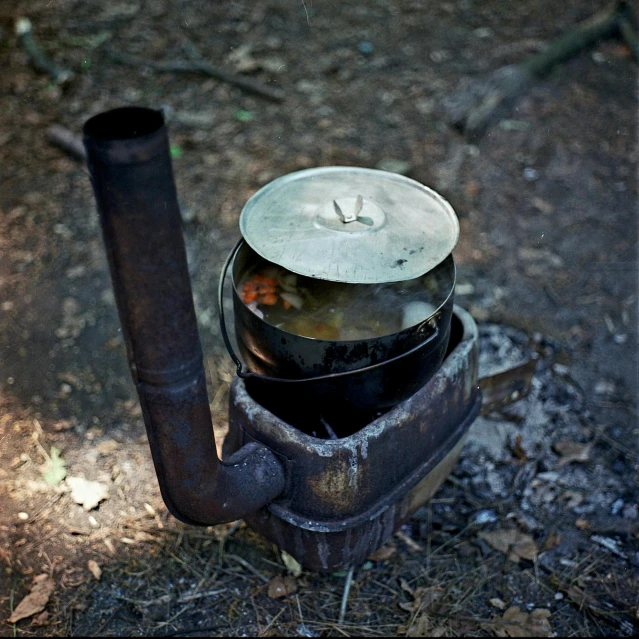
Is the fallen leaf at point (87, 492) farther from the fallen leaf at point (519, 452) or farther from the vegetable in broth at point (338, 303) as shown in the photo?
the fallen leaf at point (519, 452)

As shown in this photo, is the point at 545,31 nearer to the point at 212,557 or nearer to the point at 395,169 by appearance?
the point at 395,169

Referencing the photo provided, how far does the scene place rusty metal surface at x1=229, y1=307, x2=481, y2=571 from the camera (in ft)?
8.79

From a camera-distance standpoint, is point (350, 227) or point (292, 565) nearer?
point (350, 227)

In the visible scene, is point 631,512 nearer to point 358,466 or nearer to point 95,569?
point 358,466

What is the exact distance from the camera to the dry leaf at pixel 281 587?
3135 millimetres

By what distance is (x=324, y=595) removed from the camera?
3.15 metres

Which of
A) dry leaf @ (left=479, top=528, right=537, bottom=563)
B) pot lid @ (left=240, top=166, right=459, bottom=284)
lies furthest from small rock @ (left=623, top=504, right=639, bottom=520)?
pot lid @ (left=240, top=166, right=459, bottom=284)

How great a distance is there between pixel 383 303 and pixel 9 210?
12.5ft

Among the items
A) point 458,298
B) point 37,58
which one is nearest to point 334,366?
point 458,298

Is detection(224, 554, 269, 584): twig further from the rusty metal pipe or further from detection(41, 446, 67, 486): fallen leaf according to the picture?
detection(41, 446, 67, 486): fallen leaf

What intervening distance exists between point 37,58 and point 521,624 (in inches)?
261

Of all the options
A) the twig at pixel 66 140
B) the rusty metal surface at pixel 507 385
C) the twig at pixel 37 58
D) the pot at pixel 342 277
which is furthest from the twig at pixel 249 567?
the twig at pixel 37 58

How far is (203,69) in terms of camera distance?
6680mm

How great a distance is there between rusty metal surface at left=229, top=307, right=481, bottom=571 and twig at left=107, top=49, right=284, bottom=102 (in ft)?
13.5
